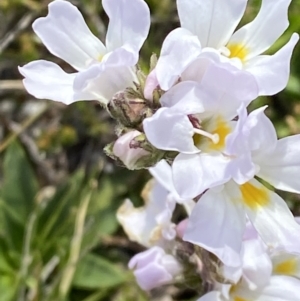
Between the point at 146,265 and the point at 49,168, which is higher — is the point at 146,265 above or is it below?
above

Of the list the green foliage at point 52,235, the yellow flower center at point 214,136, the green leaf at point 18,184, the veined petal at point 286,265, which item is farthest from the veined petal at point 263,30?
the green leaf at point 18,184

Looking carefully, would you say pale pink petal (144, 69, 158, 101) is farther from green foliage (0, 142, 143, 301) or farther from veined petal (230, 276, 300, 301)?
green foliage (0, 142, 143, 301)

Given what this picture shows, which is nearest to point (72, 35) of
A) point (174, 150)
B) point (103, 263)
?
point (174, 150)

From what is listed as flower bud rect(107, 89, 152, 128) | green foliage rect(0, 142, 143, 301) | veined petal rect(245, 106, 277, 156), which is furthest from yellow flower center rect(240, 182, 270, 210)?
green foliage rect(0, 142, 143, 301)

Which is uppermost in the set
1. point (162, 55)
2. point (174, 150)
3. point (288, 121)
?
point (162, 55)

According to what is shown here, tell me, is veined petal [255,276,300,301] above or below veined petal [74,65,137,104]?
below

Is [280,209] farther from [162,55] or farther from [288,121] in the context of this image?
[288,121]
